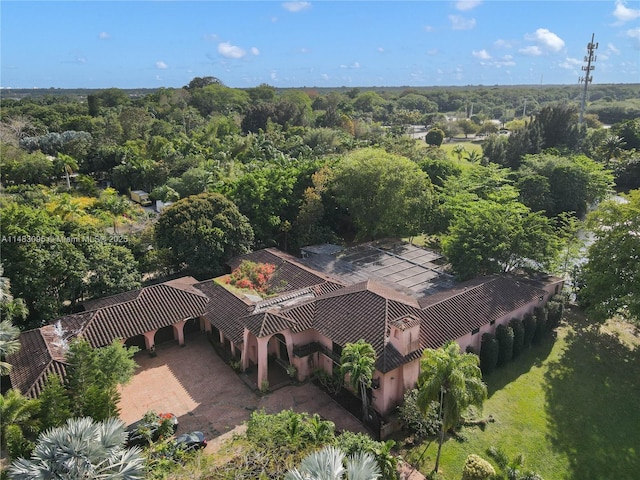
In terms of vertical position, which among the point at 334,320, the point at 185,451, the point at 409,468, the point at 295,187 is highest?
the point at 295,187

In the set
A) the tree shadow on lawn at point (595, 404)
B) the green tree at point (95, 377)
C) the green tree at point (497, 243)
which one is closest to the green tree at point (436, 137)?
the green tree at point (497, 243)

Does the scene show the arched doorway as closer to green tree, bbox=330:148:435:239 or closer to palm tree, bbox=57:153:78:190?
green tree, bbox=330:148:435:239

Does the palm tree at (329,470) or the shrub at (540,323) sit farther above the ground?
the palm tree at (329,470)

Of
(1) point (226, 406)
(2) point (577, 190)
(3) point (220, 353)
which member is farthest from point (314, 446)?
(2) point (577, 190)

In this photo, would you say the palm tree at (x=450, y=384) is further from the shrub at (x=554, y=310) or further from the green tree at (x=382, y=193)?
the green tree at (x=382, y=193)

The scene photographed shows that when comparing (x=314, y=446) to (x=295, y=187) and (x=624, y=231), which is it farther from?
(x=295, y=187)

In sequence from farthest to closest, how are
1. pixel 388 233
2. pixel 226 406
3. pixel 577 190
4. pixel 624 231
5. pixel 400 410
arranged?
pixel 577 190 < pixel 388 233 < pixel 624 231 < pixel 226 406 < pixel 400 410
